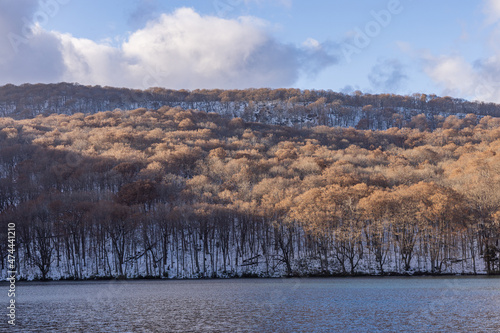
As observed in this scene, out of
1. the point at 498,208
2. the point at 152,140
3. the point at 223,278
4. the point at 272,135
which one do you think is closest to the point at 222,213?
the point at 223,278

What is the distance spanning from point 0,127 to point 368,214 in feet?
495

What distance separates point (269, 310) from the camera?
32812 millimetres

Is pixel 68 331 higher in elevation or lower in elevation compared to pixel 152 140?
lower

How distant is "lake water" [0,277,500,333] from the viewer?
26219 millimetres

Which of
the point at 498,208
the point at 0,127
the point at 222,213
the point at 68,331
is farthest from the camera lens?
the point at 0,127

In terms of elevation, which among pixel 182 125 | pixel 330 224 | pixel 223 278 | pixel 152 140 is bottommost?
pixel 223 278

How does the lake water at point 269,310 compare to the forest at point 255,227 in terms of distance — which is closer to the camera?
the lake water at point 269,310

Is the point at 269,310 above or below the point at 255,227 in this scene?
below

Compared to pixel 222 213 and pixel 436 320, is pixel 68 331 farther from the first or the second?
pixel 222 213

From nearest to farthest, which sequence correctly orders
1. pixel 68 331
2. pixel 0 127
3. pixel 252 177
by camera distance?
pixel 68 331
pixel 252 177
pixel 0 127

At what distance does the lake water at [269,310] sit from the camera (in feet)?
86.0

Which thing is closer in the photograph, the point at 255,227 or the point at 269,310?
the point at 269,310

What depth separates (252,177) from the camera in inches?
4254

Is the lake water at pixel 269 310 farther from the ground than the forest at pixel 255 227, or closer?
closer
